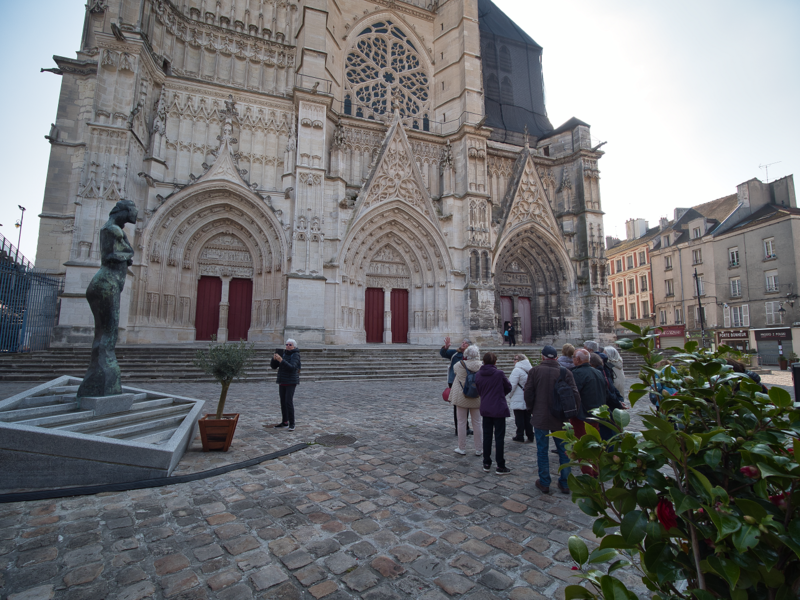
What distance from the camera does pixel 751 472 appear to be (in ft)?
3.15

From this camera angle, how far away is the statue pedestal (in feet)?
14.5

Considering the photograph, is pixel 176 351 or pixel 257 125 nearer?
pixel 176 351

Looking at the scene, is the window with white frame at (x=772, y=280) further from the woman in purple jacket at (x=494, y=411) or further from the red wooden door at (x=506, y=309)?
the woman in purple jacket at (x=494, y=411)

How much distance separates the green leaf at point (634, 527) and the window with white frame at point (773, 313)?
30963 mm

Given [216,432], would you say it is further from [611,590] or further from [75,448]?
[611,590]

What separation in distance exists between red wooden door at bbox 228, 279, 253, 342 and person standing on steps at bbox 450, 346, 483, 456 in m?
13.9

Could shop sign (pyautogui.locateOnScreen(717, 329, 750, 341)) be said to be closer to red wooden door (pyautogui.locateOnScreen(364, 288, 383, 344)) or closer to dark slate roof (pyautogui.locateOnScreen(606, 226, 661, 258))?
dark slate roof (pyautogui.locateOnScreen(606, 226, 661, 258))

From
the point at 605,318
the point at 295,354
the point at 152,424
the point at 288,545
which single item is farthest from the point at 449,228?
the point at 288,545

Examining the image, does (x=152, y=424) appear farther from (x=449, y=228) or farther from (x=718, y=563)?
(x=449, y=228)

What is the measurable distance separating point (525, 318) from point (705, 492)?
2113 cm

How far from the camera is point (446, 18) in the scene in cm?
2070

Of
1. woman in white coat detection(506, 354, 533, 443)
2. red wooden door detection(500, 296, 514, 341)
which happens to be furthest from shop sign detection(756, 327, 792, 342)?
woman in white coat detection(506, 354, 533, 443)

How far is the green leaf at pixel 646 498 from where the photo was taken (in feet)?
3.53

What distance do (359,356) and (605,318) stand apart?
1392 cm
